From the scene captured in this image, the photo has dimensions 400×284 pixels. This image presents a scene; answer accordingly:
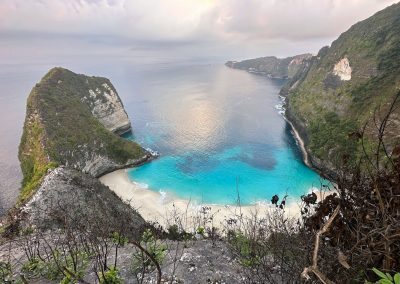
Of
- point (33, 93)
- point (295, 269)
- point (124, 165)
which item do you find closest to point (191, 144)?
point (124, 165)

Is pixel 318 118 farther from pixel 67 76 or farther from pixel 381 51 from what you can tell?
pixel 67 76

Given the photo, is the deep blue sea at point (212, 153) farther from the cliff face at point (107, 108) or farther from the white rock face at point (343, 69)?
the white rock face at point (343, 69)

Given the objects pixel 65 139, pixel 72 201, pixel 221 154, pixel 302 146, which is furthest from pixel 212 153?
pixel 72 201

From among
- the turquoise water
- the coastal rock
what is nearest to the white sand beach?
the turquoise water

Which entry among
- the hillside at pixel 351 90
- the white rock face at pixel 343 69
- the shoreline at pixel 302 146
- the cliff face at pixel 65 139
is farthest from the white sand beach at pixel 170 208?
the white rock face at pixel 343 69

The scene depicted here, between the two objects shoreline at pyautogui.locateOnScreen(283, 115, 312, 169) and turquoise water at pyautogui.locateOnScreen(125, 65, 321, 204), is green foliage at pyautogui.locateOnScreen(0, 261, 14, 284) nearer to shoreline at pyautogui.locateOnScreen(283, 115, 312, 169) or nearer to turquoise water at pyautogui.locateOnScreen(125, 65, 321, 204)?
turquoise water at pyautogui.locateOnScreen(125, 65, 321, 204)
